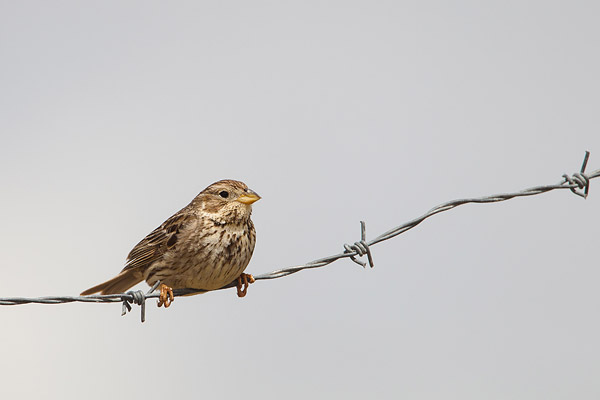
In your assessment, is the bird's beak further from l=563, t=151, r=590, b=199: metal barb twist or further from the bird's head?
l=563, t=151, r=590, b=199: metal barb twist

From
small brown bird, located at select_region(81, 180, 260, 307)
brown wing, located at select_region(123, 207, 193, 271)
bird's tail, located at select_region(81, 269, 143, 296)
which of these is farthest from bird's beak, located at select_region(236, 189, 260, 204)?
bird's tail, located at select_region(81, 269, 143, 296)

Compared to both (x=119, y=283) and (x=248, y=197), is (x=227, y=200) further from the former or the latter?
(x=119, y=283)

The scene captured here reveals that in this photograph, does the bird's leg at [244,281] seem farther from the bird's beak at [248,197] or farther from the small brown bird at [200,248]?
the bird's beak at [248,197]

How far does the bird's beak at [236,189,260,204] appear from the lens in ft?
26.3

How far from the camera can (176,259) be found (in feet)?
24.5

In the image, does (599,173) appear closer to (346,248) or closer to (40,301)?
(346,248)

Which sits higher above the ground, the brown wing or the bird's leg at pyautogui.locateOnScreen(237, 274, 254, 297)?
the brown wing

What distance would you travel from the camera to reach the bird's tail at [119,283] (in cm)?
818

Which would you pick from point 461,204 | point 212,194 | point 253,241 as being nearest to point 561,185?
point 461,204

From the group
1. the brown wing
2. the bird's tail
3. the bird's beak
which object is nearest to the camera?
the brown wing

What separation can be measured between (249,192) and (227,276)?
108 centimetres

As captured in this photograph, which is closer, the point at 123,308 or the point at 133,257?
the point at 123,308

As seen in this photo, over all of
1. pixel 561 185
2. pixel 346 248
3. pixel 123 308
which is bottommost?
pixel 123 308

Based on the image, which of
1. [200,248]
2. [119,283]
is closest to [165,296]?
[200,248]
